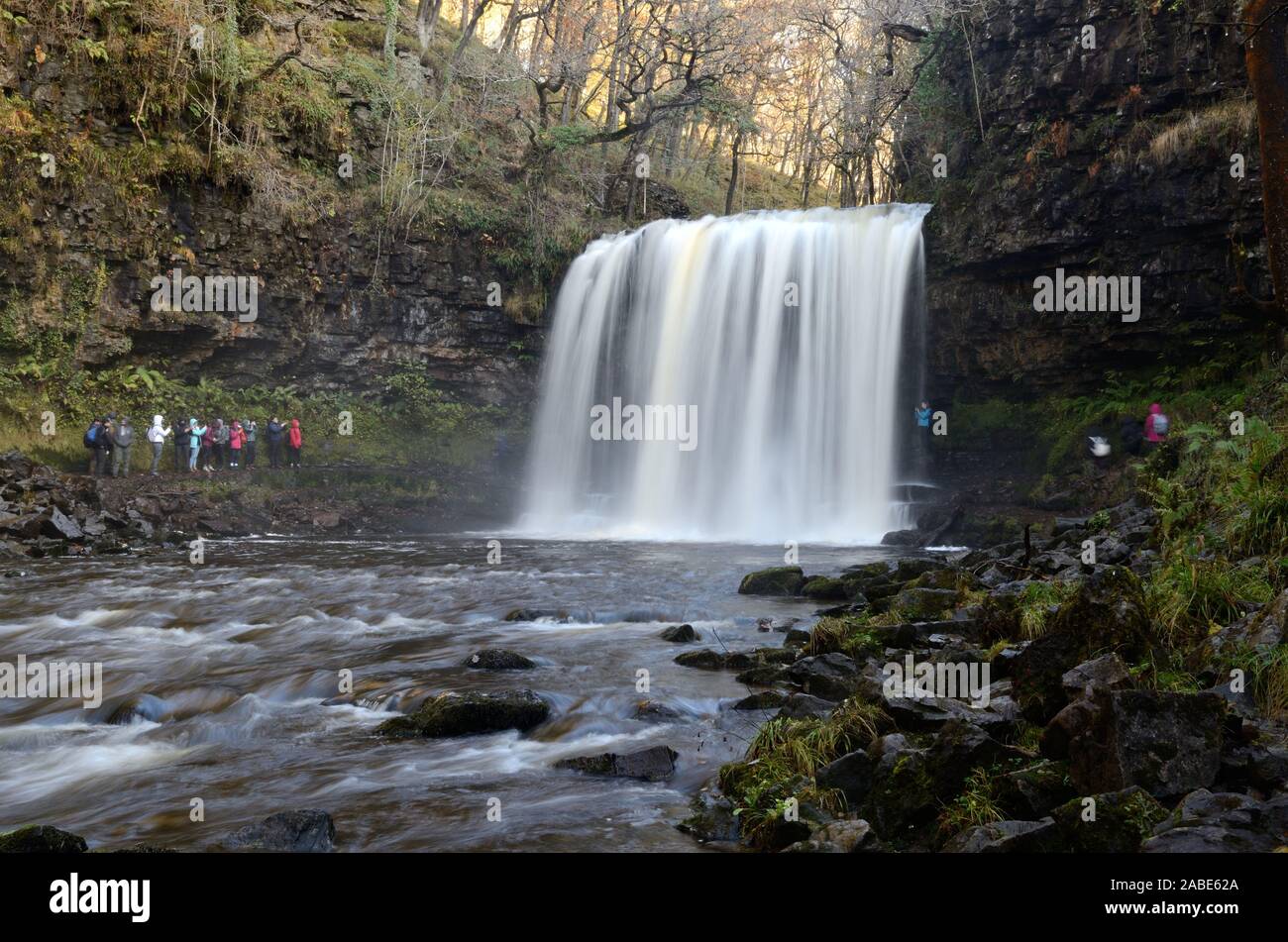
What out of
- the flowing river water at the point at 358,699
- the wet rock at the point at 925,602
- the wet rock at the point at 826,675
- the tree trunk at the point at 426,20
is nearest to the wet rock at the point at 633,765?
the flowing river water at the point at 358,699

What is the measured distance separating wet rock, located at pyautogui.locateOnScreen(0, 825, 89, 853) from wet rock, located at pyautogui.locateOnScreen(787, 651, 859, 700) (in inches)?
205

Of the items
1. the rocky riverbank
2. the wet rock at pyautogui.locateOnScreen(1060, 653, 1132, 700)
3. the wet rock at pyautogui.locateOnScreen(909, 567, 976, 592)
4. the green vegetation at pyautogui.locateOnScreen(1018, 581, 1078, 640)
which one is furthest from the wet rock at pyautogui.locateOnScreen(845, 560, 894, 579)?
the wet rock at pyautogui.locateOnScreen(1060, 653, 1132, 700)

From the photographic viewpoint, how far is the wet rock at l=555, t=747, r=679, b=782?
6457mm

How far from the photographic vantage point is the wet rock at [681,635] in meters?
10.8

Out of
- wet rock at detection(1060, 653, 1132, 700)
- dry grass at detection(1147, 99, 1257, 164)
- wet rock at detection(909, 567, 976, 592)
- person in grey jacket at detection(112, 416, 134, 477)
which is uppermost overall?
dry grass at detection(1147, 99, 1257, 164)

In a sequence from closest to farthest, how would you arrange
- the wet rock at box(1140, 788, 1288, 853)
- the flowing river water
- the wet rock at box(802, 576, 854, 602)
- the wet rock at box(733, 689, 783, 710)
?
the wet rock at box(1140, 788, 1288, 853) → the flowing river water → the wet rock at box(733, 689, 783, 710) → the wet rock at box(802, 576, 854, 602)

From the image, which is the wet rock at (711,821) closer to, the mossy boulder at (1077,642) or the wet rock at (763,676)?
the mossy boulder at (1077,642)

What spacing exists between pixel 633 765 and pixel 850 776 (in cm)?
175

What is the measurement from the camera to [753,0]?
36.2 m

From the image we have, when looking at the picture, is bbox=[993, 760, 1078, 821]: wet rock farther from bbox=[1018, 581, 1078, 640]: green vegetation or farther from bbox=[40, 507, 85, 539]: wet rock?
bbox=[40, 507, 85, 539]: wet rock

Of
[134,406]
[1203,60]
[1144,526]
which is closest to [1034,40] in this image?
[1203,60]

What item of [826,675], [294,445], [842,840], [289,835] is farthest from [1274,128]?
[294,445]

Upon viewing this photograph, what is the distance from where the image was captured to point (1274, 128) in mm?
8477

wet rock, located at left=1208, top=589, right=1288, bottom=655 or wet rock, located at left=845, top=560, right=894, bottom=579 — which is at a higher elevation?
wet rock, located at left=1208, top=589, right=1288, bottom=655
